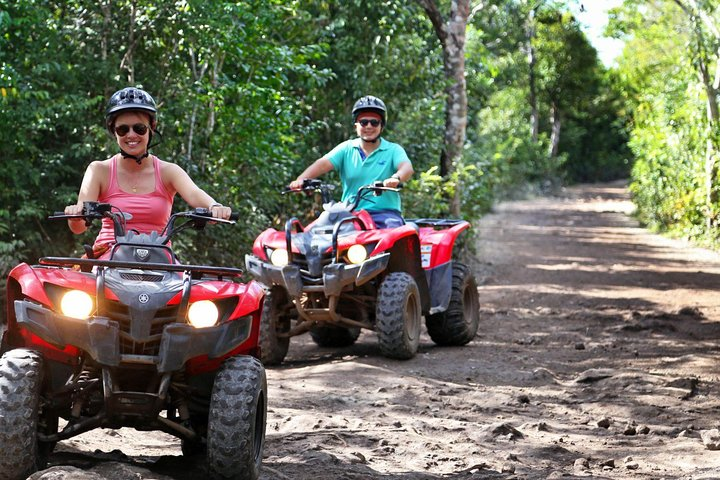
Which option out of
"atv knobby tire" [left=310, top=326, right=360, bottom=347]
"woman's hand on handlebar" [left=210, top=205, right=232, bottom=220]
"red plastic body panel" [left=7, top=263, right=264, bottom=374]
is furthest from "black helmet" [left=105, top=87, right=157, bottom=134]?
"atv knobby tire" [left=310, top=326, right=360, bottom=347]

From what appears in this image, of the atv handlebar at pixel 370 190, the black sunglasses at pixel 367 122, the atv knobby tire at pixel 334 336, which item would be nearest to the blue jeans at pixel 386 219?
the atv handlebar at pixel 370 190

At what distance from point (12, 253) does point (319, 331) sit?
296 cm

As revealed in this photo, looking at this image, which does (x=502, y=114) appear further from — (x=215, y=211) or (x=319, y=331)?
(x=215, y=211)

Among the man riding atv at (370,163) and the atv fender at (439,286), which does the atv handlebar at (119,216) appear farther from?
the atv fender at (439,286)

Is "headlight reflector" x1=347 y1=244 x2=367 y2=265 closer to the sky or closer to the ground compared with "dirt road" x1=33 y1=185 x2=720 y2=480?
closer to the sky

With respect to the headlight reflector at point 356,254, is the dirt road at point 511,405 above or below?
below

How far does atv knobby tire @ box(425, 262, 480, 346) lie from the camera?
10164mm

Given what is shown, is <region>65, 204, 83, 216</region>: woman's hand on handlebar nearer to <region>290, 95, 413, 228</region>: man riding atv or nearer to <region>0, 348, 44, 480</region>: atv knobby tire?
<region>0, 348, 44, 480</region>: atv knobby tire

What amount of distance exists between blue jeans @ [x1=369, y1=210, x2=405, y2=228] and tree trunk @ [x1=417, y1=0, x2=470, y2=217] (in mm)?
7360

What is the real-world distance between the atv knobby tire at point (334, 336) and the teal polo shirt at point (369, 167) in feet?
4.53

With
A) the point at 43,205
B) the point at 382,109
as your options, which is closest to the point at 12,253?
the point at 43,205

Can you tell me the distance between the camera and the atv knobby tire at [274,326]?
29.6ft

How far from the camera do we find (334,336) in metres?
10.4

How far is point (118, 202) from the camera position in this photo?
555 centimetres
